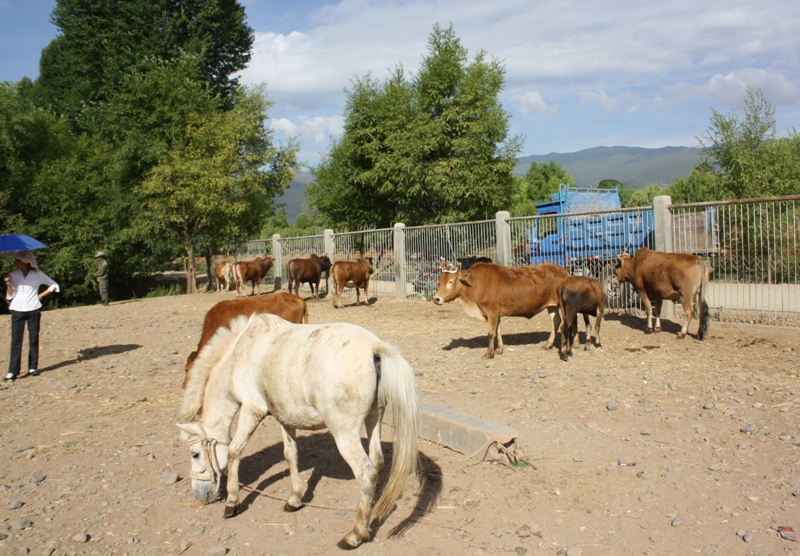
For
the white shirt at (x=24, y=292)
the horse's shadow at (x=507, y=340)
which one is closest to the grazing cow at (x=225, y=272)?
the white shirt at (x=24, y=292)

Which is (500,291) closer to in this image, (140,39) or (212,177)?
(212,177)

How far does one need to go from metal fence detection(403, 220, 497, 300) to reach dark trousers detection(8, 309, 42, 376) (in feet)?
30.5

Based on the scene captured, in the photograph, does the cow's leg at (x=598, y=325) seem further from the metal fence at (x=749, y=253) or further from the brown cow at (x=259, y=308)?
the brown cow at (x=259, y=308)

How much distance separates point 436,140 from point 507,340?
52.6 feet

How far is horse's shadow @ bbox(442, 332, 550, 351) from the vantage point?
35.7 ft

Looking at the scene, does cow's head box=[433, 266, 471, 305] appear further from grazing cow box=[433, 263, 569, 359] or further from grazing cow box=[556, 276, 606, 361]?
grazing cow box=[556, 276, 606, 361]

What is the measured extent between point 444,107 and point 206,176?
10.4 metres

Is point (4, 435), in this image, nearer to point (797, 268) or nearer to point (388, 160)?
point (797, 268)

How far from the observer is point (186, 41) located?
101 feet

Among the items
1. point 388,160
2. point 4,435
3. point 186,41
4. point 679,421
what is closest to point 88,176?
point 186,41

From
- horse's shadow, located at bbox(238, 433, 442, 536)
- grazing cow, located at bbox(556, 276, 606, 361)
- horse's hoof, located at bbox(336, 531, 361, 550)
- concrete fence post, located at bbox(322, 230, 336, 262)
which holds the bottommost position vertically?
horse's shadow, located at bbox(238, 433, 442, 536)

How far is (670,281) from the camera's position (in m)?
10.8

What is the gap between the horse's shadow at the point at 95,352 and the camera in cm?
1062

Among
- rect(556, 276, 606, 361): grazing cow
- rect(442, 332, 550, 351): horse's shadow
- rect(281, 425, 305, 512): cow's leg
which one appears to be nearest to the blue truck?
rect(442, 332, 550, 351): horse's shadow
